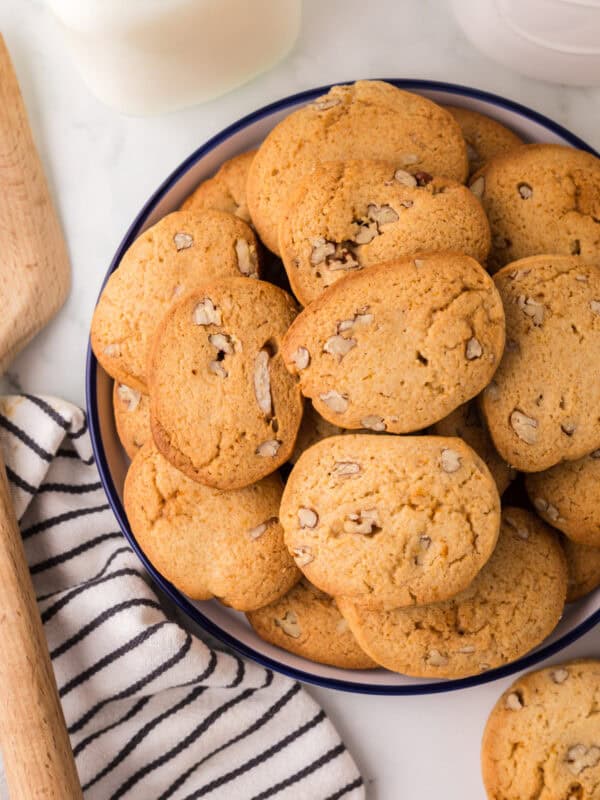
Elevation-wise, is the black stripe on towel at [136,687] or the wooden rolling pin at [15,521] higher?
the wooden rolling pin at [15,521]

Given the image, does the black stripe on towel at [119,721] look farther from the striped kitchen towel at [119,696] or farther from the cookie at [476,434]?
the cookie at [476,434]

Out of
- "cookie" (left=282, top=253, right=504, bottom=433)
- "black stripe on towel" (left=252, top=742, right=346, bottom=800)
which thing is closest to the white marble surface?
"black stripe on towel" (left=252, top=742, right=346, bottom=800)

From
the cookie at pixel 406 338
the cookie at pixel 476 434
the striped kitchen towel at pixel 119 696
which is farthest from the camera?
the striped kitchen towel at pixel 119 696

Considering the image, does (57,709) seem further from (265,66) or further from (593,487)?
(265,66)

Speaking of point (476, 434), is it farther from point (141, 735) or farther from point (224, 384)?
point (141, 735)

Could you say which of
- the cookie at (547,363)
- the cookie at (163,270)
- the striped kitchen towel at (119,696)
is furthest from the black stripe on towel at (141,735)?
the cookie at (547,363)

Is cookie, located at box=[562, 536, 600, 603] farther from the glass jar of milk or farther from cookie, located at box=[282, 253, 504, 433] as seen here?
the glass jar of milk
